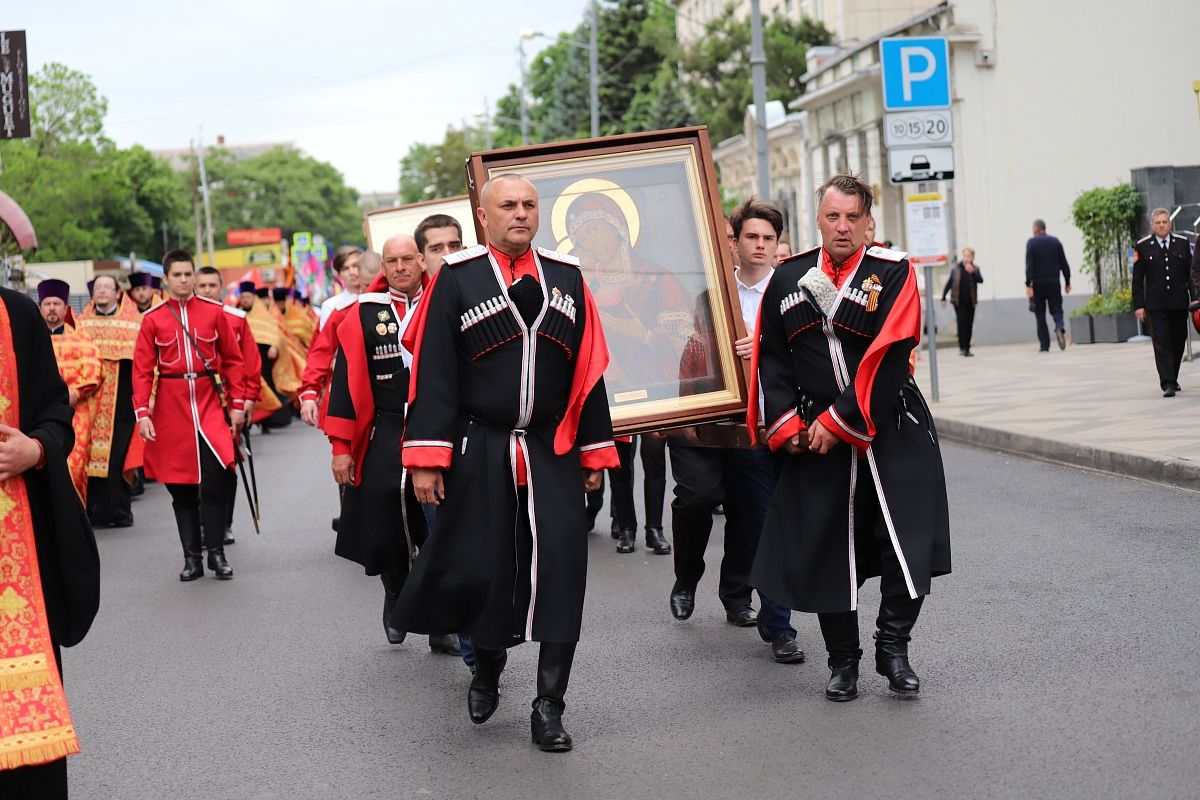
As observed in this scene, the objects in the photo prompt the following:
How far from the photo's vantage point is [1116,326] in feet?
90.5

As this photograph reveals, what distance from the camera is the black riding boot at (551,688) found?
5.96 meters

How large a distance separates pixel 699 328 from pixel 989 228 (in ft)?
89.8

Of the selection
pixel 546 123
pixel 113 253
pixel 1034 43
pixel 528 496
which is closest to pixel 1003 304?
pixel 1034 43

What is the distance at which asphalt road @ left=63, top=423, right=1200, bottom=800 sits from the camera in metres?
5.45

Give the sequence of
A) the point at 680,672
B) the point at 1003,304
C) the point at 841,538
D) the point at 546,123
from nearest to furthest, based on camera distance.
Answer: the point at 841,538 < the point at 680,672 < the point at 1003,304 < the point at 546,123

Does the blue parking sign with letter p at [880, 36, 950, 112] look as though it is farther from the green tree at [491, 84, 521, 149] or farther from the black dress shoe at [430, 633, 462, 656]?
the green tree at [491, 84, 521, 149]

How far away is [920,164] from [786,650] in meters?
11.7

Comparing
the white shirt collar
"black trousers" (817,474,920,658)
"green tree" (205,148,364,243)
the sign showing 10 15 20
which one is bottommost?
"black trousers" (817,474,920,658)

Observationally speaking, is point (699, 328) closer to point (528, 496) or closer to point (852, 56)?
point (528, 496)

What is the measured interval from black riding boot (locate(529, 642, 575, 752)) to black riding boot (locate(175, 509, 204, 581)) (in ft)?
17.2

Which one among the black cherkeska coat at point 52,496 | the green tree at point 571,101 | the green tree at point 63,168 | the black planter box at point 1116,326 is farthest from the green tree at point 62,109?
the black cherkeska coat at point 52,496

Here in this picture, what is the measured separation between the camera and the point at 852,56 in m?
40.2

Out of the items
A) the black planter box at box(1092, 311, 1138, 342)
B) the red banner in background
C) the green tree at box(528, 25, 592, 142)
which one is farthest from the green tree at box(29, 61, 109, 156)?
the black planter box at box(1092, 311, 1138, 342)

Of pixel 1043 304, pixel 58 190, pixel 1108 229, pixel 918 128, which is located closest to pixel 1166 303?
→ pixel 918 128
